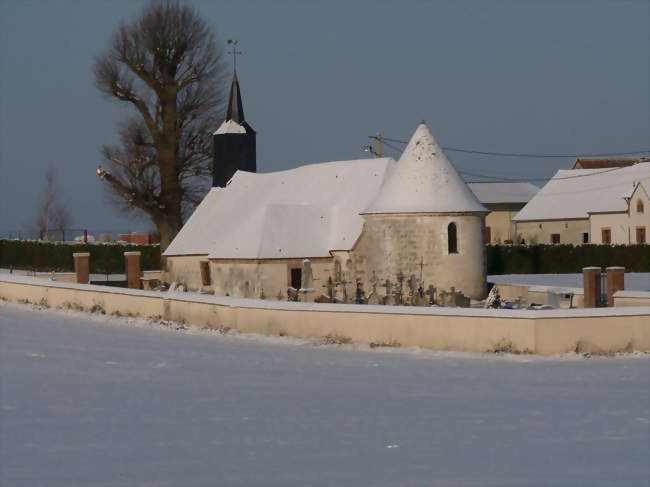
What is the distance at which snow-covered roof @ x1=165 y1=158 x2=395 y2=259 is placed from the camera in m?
42.4

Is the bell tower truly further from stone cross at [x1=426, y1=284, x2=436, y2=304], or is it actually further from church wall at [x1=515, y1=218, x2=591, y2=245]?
church wall at [x1=515, y1=218, x2=591, y2=245]

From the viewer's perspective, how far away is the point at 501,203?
93188mm

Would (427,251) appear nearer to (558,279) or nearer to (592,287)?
(592,287)

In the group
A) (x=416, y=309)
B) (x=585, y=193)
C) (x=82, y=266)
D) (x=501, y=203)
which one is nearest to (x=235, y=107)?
(x=82, y=266)

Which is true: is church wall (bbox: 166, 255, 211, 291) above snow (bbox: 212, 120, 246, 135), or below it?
below

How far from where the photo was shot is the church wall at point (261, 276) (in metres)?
41.4

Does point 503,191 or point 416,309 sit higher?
point 503,191

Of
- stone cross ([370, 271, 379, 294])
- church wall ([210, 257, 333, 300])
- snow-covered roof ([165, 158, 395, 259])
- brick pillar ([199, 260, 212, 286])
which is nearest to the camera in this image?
stone cross ([370, 271, 379, 294])

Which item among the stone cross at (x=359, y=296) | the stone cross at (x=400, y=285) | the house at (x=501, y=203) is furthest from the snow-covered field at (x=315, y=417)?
the house at (x=501, y=203)

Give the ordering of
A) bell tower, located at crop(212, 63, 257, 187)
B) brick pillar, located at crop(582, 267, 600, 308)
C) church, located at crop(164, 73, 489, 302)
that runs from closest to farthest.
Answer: brick pillar, located at crop(582, 267, 600, 308)
church, located at crop(164, 73, 489, 302)
bell tower, located at crop(212, 63, 257, 187)

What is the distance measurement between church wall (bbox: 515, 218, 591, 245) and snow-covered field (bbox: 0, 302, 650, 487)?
49578 millimetres

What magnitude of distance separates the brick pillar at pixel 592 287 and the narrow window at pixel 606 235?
35567 millimetres

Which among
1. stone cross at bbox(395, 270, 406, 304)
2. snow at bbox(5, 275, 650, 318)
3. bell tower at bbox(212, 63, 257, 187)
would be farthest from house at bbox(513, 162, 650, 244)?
snow at bbox(5, 275, 650, 318)

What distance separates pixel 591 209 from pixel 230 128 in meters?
26.7
